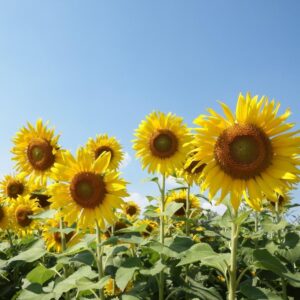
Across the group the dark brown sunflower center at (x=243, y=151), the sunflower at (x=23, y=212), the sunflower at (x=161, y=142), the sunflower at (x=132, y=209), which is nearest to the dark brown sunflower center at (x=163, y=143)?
the sunflower at (x=161, y=142)

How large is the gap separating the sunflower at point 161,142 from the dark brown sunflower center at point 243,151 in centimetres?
267

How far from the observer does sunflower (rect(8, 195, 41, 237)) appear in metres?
8.95

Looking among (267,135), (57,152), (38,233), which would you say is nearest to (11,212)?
(38,233)

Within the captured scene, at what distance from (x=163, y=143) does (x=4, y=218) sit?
4.57 metres

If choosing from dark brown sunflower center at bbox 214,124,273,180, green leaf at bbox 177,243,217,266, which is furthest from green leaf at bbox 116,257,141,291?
dark brown sunflower center at bbox 214,124,273,180

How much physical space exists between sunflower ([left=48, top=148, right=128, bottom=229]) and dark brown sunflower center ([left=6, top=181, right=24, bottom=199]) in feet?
17.2

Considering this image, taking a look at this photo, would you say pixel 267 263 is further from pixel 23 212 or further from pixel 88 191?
pixel 23 212

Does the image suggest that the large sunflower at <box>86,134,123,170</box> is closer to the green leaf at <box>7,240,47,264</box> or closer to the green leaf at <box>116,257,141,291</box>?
the green leaf at <box>7,240,47,264</box>

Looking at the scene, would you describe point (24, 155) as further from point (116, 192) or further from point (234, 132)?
point (234, 132)

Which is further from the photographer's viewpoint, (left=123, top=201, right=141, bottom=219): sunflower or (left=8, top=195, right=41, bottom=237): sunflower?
(left=123, top=201, right=141, bottom=219): sunflower

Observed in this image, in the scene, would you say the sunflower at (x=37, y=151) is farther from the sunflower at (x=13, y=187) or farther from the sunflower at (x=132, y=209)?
the sunflower at (x=132, y=209)

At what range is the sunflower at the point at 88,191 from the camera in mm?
4824

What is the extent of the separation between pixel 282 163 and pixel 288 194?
19.5ft

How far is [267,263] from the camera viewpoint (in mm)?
3891
